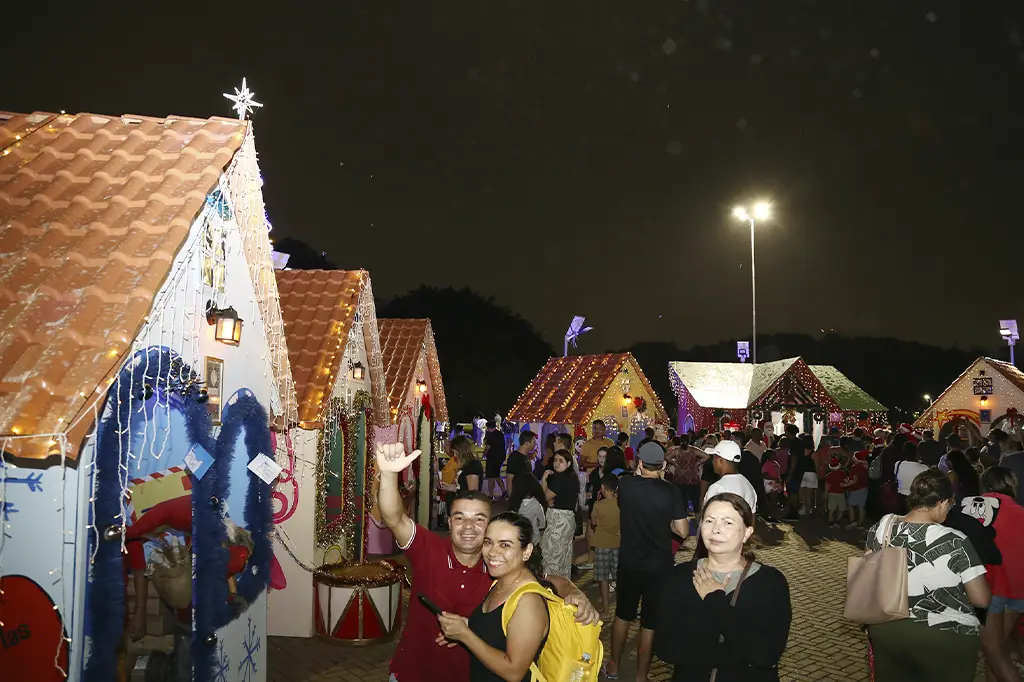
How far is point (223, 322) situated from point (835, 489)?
13286 mm

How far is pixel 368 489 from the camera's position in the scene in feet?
37.0

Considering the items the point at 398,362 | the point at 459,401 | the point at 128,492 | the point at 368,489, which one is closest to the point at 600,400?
the point at 398,362

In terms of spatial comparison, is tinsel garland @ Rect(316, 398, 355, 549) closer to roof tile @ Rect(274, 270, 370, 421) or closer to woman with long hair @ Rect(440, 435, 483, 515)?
roof tile @ Rect(274, 270, 370, 421)

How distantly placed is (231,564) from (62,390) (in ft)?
9.53

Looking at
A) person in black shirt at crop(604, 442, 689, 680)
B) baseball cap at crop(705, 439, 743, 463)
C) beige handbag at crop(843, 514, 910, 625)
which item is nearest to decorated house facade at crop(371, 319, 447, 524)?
baseball cap at crop(705, 439, 743, 463)

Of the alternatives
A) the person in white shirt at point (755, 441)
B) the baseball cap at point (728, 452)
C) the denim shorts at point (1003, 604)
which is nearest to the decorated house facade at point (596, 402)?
the person in white shirt at point (755, 441)

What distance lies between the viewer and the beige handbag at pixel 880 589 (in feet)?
13.8

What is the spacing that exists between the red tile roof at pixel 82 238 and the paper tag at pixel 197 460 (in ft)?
4.81

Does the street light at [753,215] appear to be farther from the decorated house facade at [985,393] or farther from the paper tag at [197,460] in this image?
the paper tag at [197,460]

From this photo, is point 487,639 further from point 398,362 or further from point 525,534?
point 398,362

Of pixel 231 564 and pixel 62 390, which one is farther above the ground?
pixel 62 390

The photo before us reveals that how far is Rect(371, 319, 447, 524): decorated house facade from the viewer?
45.6 ft

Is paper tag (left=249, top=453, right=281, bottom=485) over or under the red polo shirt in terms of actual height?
over

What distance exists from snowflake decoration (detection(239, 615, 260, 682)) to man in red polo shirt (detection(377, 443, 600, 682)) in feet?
8.80
